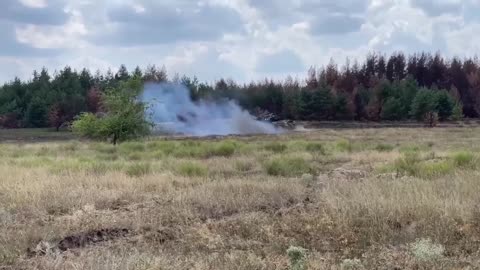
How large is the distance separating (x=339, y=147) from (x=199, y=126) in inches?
1755

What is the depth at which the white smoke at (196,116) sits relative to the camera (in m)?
68.4

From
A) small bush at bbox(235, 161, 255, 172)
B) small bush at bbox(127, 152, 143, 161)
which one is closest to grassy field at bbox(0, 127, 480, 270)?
small bush at bbox(235, 161, 255, 172)

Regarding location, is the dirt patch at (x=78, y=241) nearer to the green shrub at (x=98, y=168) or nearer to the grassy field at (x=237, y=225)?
the grassy field at (x=237, y=225)

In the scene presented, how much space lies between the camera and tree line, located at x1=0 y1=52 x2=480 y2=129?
8031 cm

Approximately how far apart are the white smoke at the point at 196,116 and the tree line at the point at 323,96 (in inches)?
102

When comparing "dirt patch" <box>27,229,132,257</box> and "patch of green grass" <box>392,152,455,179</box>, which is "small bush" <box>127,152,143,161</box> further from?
"dirt patch" <box>27,229,132,257</box>

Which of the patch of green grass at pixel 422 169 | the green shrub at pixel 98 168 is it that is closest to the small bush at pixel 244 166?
the green shrub at pixel 98 168

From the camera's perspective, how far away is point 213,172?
17156 mm

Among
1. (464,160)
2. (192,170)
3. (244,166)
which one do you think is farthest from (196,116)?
(464,160)

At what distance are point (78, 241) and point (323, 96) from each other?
247 ft

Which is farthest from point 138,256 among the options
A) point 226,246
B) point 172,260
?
point 226,246

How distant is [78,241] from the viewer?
7.77 metres

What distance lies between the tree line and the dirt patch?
210ft

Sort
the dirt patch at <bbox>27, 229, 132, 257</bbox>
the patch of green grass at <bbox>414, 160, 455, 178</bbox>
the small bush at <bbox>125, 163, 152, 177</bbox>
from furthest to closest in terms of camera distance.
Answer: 1. the small bush at <bbox>125, 163, 152, 177</bbox>
2. the patch of green grass at <bbox>414, 160, 455, 178</bbox>
3. the dirt patch at <bbox>27, 229, 132, 257</bbox>
